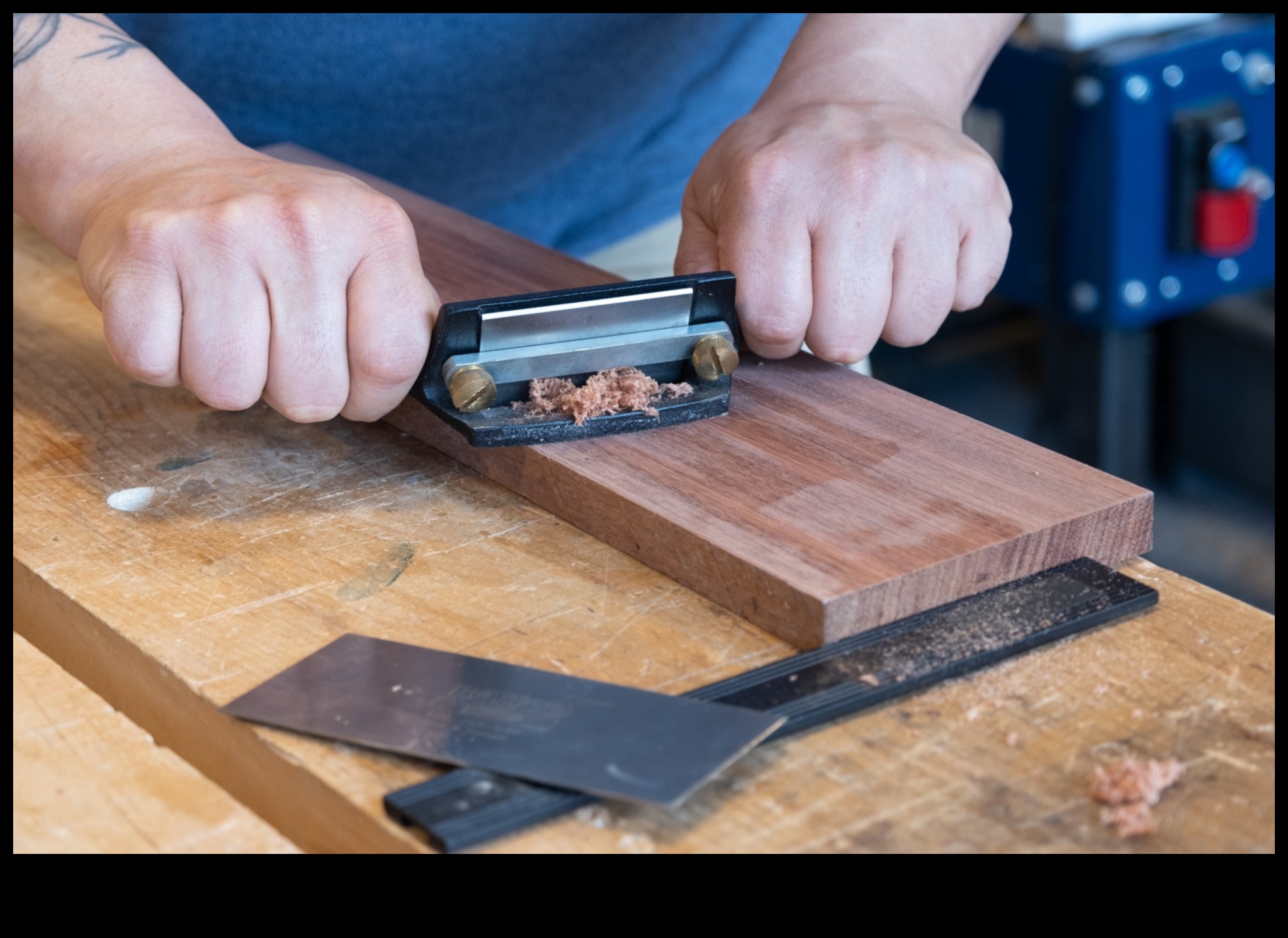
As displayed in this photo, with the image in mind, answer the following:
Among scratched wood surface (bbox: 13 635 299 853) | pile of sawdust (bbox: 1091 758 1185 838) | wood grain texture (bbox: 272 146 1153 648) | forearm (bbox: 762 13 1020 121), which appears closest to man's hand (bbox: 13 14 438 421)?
wood grain texture (bbox: 272 146 1153 648)

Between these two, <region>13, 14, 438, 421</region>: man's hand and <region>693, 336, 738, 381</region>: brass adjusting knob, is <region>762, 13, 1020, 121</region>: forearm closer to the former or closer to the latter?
<region>693, 336, 738, 381</region>: brass adjusting knob

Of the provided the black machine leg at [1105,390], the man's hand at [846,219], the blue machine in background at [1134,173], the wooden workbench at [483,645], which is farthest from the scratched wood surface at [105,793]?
the black machine leg at [1105,390]

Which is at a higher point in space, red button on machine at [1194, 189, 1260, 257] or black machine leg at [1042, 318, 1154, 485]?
red button on machine at [1194, 189, 1260, 257]

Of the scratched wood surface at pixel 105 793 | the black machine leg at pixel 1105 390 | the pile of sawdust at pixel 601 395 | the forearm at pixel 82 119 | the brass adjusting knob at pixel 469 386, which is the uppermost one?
the forearm at pixel 82 119

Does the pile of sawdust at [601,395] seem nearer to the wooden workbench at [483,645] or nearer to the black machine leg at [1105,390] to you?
the wooden workbench at [483,645]

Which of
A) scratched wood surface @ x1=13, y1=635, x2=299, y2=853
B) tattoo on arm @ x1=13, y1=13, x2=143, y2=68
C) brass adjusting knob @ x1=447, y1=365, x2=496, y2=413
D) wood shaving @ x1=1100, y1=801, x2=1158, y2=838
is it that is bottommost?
scratched wood surface @ x1=13, y1=635, x2=299, y2=853

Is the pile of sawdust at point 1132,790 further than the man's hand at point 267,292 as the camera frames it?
No

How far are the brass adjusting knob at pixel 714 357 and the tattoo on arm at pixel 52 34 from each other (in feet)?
1.97

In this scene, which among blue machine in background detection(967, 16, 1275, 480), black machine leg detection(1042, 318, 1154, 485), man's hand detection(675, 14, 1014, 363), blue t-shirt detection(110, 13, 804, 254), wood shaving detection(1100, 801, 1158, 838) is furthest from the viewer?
black machine leg detection(1042, 318, 1154, 485)

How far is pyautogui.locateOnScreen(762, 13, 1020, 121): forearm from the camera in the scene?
1.30m

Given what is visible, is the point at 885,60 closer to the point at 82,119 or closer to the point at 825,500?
the point at 825,500

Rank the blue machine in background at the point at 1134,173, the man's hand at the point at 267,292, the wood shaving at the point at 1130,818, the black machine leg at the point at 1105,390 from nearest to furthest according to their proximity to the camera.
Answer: the wood shaving at the point at 1130,818, the man's hand at the point at 267,292, the blue machine in background at the point at 1134,173, the black machine leg at the point at 1105,390

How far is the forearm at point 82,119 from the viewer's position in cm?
112

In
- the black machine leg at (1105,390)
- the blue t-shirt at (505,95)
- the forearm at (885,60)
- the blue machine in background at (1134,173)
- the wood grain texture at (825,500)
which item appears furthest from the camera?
the black machine leg at (1105,390)
